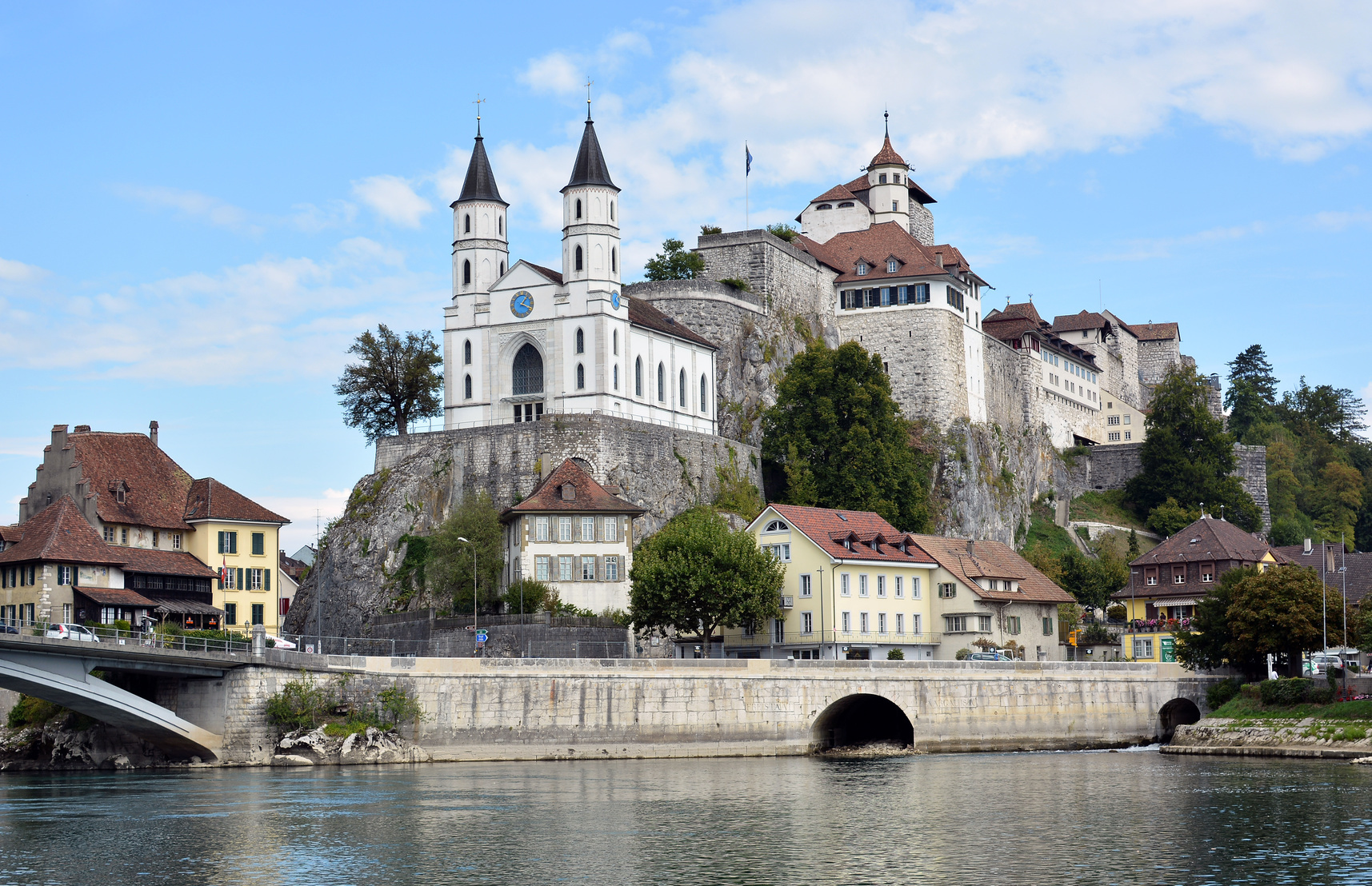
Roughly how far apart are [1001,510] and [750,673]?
4949 cm

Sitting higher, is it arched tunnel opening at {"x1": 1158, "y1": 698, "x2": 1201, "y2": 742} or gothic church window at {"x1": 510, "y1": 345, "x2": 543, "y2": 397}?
gothic church window at {"x1": 510, "y1": 345, "x2": 543, "y2": 397}

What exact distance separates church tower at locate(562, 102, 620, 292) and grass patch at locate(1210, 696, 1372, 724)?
39902 mm

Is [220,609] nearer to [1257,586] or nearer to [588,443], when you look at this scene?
[588,443]

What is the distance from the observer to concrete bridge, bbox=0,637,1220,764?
199 ft

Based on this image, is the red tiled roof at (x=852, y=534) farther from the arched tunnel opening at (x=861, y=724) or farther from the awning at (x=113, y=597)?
the awning at (x=113, y=597)

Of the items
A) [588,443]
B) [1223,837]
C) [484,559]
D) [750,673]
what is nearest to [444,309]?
[588,443]

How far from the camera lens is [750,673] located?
218ft

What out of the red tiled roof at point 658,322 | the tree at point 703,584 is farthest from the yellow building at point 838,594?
the red tiled roof at point 658,322

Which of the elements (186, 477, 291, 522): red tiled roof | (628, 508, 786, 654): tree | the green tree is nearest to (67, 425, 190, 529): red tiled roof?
(186, 477, 291, 522): red tiled roof

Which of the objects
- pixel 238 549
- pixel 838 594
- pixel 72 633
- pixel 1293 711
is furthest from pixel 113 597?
pixel 1293 711

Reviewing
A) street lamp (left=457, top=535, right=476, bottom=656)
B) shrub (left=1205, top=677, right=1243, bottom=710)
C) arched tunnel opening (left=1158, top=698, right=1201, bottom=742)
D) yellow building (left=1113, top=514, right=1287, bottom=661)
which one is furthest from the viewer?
yellow building (left=1113, top=514, right=1287, bottom=661)

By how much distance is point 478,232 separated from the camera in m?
97.1

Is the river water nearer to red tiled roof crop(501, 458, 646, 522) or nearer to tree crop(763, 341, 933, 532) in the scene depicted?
red tiled roof crop(501, 458, 646, 522)

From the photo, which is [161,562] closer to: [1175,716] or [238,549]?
[238,549]
